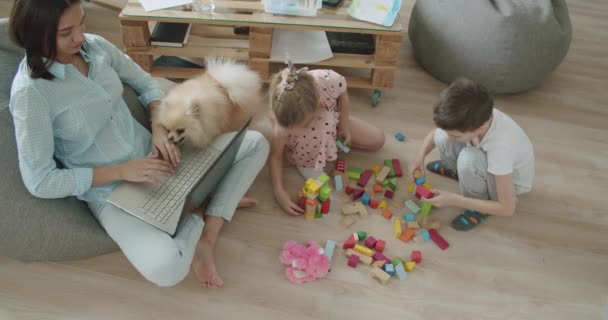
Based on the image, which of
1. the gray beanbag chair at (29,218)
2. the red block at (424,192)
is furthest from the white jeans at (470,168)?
the gray beanbag chair at (29,218)

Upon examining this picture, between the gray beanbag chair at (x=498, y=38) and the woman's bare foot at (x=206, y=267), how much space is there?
1.49 meters

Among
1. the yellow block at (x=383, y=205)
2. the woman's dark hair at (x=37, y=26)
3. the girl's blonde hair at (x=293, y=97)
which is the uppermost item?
the woman's dark hair at (x=37, y=26)

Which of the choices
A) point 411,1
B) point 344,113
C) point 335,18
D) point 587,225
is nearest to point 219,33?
point 335,18

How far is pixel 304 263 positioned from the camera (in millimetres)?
1516

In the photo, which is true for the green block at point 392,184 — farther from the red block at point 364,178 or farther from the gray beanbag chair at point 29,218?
the gray beanbag chair at point 29,218

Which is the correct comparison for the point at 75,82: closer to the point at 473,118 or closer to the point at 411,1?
the point at 473,118

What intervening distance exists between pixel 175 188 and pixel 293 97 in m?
0.47

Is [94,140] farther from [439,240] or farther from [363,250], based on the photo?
[439,240]

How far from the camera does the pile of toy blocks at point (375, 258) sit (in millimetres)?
1535

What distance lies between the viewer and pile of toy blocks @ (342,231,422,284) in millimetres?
1535

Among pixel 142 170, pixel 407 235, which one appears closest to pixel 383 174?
pixel 407 235

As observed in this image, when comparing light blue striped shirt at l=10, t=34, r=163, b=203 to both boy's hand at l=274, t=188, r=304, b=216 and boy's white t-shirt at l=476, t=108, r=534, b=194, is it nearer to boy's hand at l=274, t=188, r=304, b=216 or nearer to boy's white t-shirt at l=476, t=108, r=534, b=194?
boy's hand at l=274, t=188, r=304, b=216

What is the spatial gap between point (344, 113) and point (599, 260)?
108 cm

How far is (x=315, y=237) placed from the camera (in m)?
1.65
